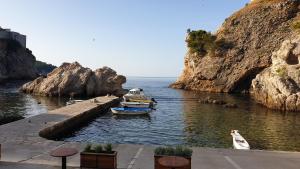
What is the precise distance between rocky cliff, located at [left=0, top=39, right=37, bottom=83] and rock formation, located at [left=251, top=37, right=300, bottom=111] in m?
107

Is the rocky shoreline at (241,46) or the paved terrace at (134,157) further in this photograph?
the rocky shoreline at (241,46)

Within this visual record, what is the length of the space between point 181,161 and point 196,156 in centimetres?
631

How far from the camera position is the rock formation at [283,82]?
55.8 m

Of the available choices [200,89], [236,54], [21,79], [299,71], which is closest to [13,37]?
[21,79]

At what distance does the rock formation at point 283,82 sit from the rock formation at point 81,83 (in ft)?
119

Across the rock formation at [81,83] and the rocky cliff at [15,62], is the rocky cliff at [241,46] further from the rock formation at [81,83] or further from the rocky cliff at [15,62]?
the rocky cliff at [15,62]

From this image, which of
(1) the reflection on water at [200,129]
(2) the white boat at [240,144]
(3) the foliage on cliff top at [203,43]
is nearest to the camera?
(2) the white boat at [240,144]

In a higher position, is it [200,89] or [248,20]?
[248,20]

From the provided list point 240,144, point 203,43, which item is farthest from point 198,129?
point 203,43

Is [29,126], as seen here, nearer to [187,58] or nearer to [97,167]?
[97,167]

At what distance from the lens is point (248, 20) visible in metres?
112

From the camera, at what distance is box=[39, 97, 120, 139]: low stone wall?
29.4 meters

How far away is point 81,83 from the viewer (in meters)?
81.0

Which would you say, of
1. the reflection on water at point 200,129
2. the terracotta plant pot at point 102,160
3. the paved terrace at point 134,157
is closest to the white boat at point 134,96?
the reflection on water at point 200,129
